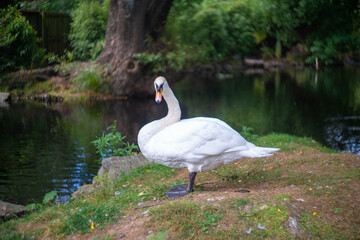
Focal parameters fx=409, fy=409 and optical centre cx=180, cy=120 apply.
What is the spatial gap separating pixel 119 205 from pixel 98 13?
1619cm

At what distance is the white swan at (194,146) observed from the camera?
4.88 m

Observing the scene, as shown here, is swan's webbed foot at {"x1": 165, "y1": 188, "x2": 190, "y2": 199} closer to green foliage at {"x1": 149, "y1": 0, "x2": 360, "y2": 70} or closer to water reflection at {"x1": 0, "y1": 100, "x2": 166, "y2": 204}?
water reflection at {"x1": 0, "y1": 100, "x2": 166, "y2": 204}

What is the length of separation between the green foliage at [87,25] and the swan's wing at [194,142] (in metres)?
15.1

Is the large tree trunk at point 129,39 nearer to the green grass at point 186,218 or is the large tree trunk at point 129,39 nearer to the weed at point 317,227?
the green grass at point 186,218

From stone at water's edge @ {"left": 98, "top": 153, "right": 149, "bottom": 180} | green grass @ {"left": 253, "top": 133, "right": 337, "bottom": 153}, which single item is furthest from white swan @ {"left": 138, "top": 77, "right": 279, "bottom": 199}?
green grass @ {"left": 253, "top": 133, "right": 337, "bottom": 153}

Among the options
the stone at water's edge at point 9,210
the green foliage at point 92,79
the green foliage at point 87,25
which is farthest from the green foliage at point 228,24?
the stone at water's edge at point 9,210

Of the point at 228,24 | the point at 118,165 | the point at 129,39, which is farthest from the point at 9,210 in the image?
the point at 228,24

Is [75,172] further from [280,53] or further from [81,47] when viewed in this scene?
[280,53]

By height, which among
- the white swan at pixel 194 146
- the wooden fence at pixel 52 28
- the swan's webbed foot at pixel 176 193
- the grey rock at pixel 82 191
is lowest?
the grey rock at pixel 82 191

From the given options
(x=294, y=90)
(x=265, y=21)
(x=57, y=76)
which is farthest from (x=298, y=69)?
(x=57, y=76)

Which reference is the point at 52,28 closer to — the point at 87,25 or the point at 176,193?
the point at 87,25

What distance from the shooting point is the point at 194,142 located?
16.0 ft

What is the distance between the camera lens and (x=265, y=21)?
21.8 metres

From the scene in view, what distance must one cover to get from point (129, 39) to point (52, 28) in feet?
15.7
